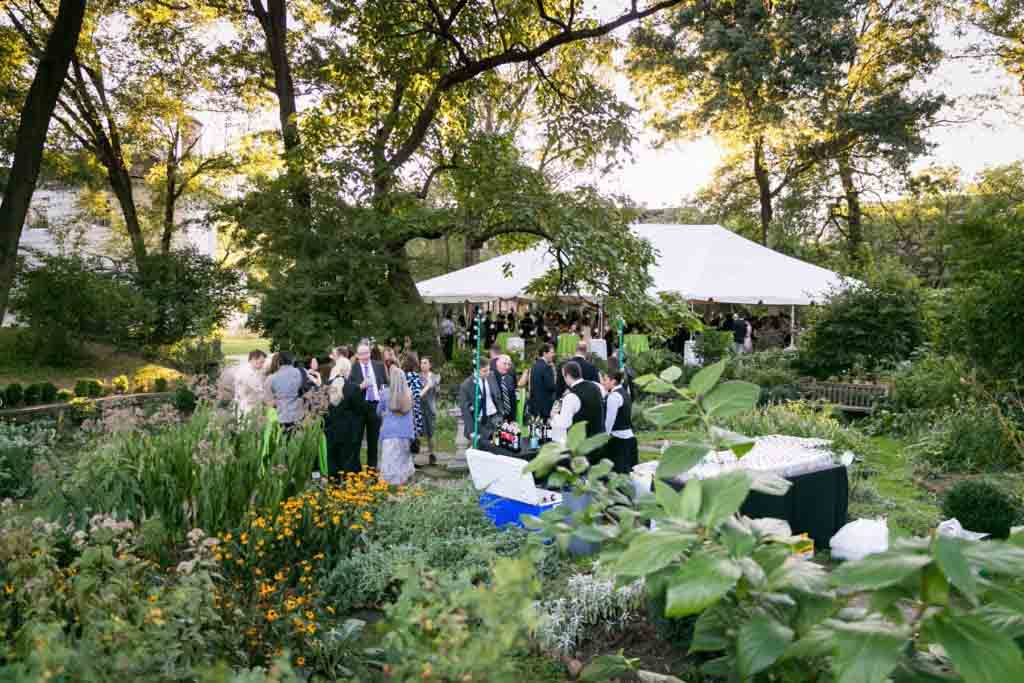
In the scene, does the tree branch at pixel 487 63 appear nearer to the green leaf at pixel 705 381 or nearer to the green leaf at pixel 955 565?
the green leaf at pixel 705 381

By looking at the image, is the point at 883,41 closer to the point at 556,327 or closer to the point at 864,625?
the point at 556,327

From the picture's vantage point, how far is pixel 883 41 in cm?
2569

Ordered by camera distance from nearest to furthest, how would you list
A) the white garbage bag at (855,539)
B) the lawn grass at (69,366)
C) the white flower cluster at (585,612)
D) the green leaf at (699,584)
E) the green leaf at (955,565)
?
the green leaf at (955,565), the green leaf at (699,584), the white flower cluster at (585,612), the white garbage bag at (855,539), the lawn grass at (69,366)

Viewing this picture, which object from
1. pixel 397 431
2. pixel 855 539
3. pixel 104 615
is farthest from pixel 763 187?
pixel 104 615

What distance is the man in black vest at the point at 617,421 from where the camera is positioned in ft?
25.6

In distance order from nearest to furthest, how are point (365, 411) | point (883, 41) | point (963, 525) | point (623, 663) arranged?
point (623, 663) → point (963, 525) → point (365, 411) → point (883, 41)

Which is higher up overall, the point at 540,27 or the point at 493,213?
the point at 540,27

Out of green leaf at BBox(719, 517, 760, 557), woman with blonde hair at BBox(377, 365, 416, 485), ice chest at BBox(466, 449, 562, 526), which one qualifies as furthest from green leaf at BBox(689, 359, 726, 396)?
woman with blonde hair at BBox(377, 365, 416, 485)

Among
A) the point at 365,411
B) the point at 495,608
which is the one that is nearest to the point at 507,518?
the point at 365,411

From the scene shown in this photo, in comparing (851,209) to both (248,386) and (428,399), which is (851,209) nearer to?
(428,399)

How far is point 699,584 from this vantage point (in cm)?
92

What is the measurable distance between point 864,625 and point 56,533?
506 centimetres

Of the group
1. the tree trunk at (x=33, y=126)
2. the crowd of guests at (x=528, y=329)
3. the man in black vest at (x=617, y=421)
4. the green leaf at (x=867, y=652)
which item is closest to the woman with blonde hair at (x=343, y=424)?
the man in black vest at (x=617, y=421)

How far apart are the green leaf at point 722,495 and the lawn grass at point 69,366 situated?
16.3m
